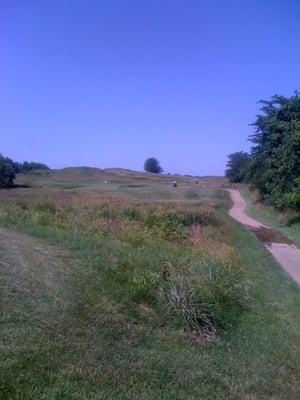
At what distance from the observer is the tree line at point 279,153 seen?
99.5 ft

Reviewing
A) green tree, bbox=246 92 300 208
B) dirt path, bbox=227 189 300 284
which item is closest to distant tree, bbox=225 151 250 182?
green tree, bbox=246 92 300 208

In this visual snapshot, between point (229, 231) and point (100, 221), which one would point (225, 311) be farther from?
point (229, 231)

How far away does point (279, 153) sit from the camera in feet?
111

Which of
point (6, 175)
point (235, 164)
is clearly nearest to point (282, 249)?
point (6, 175)

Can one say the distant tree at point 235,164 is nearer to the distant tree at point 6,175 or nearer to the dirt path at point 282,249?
the distant tree at point 6,175

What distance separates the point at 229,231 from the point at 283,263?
20.1 ft

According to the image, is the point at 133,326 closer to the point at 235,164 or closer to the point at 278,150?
the point at 278,150

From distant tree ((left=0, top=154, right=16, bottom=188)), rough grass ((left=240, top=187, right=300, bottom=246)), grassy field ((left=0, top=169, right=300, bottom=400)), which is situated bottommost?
rough grass ((left=240, top=187, right=300, bottom=246))

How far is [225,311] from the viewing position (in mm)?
9281

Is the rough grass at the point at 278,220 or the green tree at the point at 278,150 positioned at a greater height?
the green tree at the point at 278,150

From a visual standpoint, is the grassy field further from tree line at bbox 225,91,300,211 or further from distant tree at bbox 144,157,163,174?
distant tree at bbox 144,157,163,174

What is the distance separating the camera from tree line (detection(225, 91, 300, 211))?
99.5ft

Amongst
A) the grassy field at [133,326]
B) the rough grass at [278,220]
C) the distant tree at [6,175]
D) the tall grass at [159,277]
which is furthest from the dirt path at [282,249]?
the distant tree at [6,175]

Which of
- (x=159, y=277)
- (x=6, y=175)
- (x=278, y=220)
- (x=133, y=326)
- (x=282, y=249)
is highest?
(x=6, y=175)
